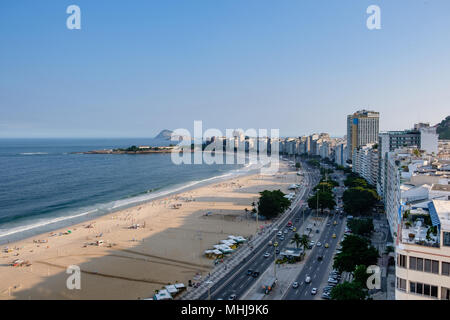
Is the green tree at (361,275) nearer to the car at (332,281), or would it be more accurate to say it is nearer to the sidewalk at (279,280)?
the car at (332,281)

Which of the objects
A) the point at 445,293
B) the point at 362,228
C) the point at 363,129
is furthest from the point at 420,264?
the point at 363,129

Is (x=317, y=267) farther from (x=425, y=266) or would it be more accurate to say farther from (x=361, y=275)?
(x=425, y=266)

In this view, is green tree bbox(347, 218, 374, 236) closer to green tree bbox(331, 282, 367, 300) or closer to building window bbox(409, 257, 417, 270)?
green tree bbox(331, 282, 367, 300)

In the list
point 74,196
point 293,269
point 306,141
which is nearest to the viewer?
point 293,269

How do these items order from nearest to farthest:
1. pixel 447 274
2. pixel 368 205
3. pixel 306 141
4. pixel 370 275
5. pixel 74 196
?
pixel 447 274
pixel 370 275
pixel 368 205
pixel 74 196
pixel 306 141
